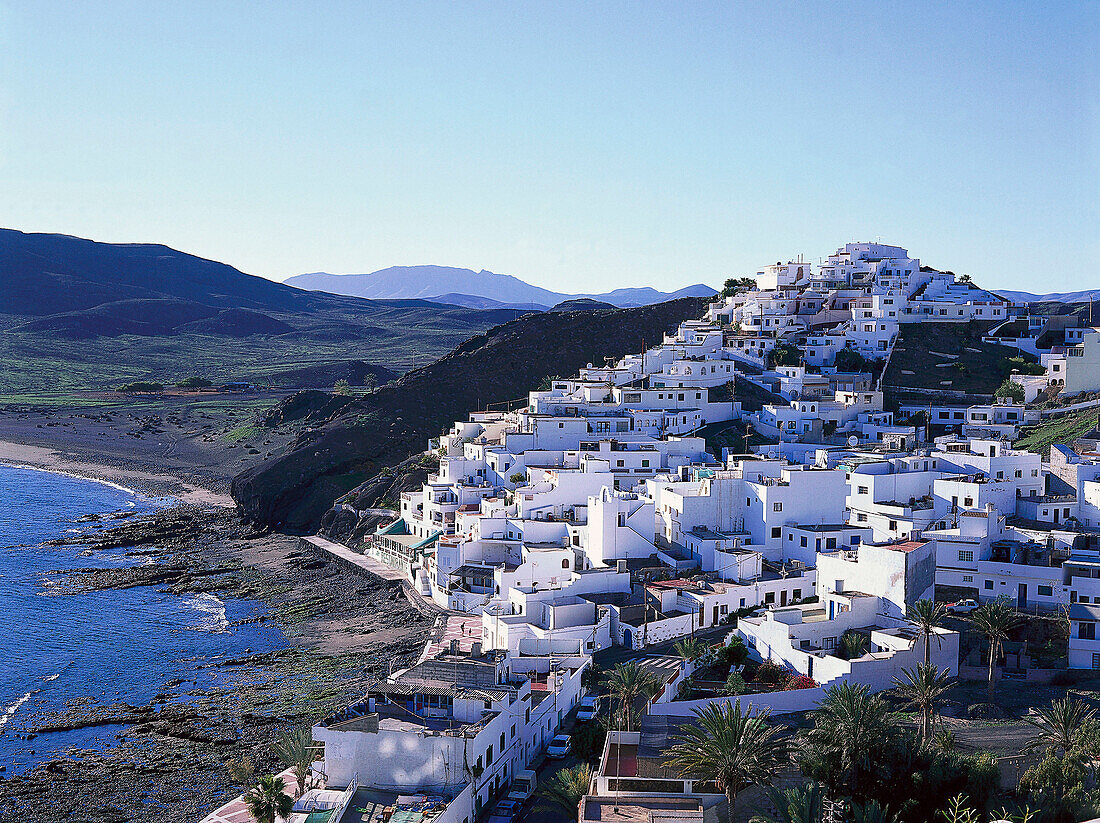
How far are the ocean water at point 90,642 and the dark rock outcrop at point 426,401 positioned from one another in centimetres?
894

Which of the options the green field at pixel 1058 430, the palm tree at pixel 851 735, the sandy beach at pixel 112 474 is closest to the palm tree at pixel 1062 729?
the palm tree at pixel 851 735

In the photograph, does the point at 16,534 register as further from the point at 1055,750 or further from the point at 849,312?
the point at 1055,750

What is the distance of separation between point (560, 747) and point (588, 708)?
220cm

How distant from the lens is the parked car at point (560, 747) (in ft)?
82.5

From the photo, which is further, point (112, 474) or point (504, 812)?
point (112, 474)

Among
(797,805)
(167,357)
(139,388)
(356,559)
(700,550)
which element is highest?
(167,357)

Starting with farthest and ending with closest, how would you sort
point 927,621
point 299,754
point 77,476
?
point 77,476 < point 927,621 < point 299,754

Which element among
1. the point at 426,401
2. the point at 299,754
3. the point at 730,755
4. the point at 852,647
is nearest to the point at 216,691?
→ the point at 299,754

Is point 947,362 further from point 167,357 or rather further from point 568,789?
point 167,357

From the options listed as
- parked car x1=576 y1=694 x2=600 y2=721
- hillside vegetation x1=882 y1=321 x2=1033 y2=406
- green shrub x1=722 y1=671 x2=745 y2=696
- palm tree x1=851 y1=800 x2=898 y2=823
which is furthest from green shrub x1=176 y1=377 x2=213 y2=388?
palm tree x1=851 y1=800 x2=898 y2=823

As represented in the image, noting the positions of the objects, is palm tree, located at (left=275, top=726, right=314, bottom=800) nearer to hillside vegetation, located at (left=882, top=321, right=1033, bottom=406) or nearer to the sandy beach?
hillside vegetation, located at (left=882, top=321, right=1033, bottom=406)

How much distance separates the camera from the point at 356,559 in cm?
4769

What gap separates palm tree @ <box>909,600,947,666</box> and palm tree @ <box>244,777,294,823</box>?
1384 cm

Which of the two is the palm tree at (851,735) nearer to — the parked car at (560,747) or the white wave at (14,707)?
the parked car at (560,747)
